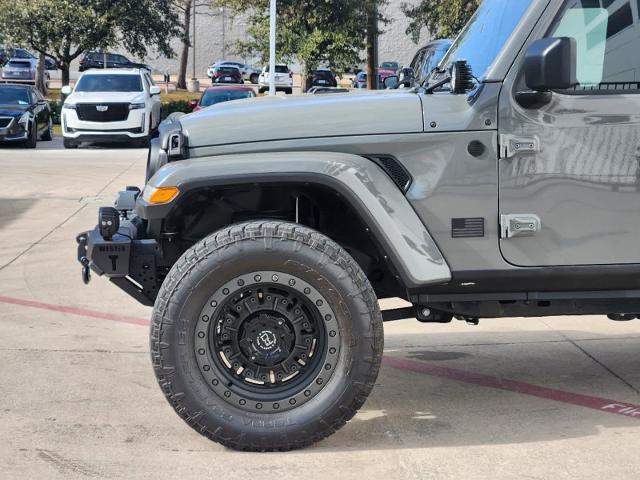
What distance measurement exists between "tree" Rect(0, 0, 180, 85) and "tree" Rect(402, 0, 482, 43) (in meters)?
12.2

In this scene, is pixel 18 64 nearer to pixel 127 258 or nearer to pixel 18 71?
pixel 18 71

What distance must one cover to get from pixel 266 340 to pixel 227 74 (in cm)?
6303

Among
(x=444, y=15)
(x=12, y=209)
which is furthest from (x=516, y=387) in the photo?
(x=444, y=15)

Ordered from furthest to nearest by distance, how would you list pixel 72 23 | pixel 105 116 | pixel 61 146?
pixel 72 23, pixel 61 146, pixel 105 116

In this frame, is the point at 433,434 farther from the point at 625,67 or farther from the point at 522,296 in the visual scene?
the point at 625,67

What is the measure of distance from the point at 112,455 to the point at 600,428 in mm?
2181

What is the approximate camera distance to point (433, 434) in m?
4.70

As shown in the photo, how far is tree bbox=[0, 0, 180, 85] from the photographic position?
43.0 m

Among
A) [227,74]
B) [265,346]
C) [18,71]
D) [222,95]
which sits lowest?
[265,346]

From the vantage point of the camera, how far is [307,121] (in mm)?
4477

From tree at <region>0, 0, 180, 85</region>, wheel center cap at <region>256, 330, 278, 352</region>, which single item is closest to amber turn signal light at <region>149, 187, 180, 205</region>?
wheel center cap at <region>256, 330, 278, 352</region>

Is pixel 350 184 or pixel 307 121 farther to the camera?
pixel 307 121

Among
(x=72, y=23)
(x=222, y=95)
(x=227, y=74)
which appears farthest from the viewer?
(x=227, y=74)

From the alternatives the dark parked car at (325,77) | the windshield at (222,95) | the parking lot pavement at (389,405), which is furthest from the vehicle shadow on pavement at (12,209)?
the dark parked car at (325,77)
